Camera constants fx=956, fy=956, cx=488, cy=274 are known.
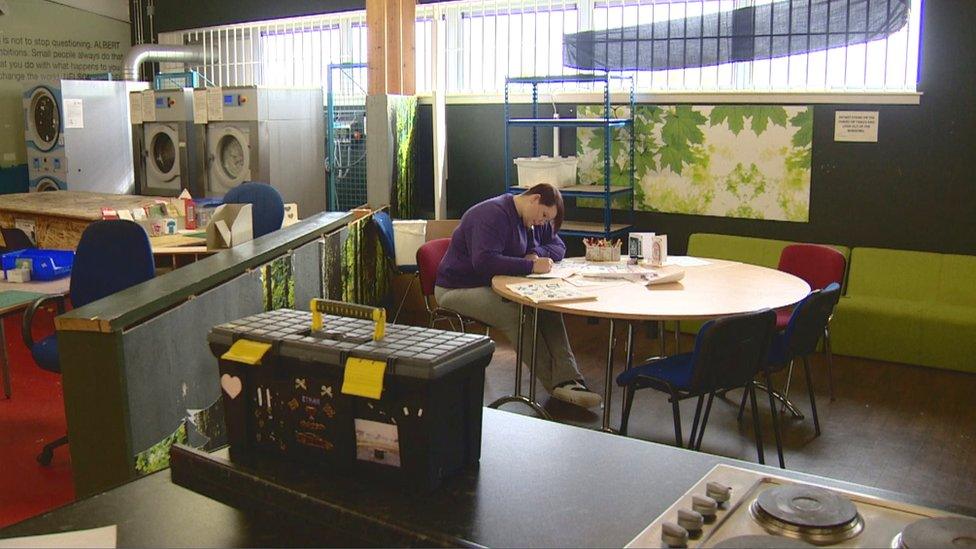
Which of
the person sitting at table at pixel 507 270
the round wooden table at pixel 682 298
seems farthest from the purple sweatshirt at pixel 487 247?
the round wooden table at pixel 682 298

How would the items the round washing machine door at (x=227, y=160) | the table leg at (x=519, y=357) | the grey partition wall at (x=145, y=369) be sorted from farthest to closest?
1. the round washing machine door at (x=227, y=160)
2. the table leg at (x=519, y=357)
3. the grey partition wall at (x=145, y=369)

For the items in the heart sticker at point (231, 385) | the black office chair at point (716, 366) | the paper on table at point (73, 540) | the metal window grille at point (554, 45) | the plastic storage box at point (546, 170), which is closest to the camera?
the paper on table at point (73, 540)

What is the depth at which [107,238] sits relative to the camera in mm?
4500

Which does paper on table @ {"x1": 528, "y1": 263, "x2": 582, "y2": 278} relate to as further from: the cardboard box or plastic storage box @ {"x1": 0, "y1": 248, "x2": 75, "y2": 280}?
plastic storage box @ {"x1": 0, "y1": 248, "x2": 75, "y2": 280}

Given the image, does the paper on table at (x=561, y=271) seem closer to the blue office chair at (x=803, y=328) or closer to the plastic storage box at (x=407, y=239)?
the blue office chair at (x=803, y=328)

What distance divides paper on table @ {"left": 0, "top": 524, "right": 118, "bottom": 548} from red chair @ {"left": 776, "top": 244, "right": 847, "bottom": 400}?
4031 millimetres

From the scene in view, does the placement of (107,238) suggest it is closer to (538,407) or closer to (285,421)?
Answer: (538,407)

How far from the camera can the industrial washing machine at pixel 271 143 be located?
27.2 feet

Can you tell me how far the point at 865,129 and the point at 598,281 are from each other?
2685 millimetres

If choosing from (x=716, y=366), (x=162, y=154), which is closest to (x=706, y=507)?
(x=716, y=366)

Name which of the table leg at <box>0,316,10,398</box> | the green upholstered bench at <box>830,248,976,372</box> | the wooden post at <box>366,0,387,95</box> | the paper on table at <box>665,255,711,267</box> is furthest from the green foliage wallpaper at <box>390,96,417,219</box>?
the green upholstered bench at <box>830,248,976,372</box>

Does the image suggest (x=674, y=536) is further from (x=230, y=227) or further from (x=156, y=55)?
(x=156, y=55)

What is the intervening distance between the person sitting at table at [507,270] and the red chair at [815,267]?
3.92 ft

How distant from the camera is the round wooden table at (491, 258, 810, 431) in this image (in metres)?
4.17
